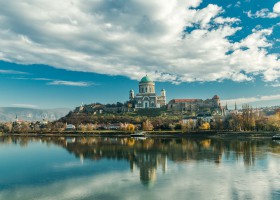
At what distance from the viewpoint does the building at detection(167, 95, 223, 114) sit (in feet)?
355

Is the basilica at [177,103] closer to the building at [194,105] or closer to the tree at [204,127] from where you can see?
the building at [194,105]

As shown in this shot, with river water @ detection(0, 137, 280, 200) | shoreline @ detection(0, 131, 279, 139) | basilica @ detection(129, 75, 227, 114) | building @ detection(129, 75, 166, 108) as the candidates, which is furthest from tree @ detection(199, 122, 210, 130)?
building @ detection(129, 75, 166, 108)

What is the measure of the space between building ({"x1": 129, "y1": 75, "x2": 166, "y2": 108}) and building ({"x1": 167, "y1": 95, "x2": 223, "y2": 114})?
6.22 m

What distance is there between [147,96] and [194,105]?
56.7 ft

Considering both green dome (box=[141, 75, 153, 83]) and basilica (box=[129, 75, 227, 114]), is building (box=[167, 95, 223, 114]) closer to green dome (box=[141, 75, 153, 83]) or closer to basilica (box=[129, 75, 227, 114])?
basilica (box=[129, 75, 227, 114])

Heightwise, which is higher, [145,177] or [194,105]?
[194,105]

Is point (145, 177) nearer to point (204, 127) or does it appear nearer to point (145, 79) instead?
point (204, 127)

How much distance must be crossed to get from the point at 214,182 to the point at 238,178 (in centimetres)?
190

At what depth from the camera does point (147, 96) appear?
365ft

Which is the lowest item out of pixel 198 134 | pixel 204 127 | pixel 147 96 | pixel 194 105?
pixel 198 134

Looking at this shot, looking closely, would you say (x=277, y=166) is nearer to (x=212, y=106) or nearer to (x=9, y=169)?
(x=9, y=169)

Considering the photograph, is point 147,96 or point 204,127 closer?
point 204,127

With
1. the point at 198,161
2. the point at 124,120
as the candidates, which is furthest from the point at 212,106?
the point at 198,161

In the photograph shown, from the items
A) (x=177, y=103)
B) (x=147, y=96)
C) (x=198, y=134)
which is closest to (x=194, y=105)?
(x=177, y=103)
